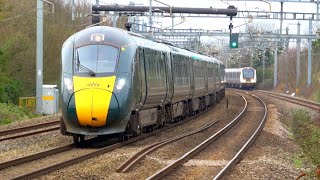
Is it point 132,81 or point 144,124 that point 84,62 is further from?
point 144,124

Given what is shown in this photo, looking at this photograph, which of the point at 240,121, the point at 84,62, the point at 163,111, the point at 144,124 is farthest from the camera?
the point at 240,121

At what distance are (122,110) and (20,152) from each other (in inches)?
103

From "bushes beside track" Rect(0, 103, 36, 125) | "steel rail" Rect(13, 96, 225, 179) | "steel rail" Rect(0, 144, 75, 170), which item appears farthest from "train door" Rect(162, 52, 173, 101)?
"bushes beside track" Rect(0, 103, 36, 125)

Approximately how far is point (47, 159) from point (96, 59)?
335 centimetres

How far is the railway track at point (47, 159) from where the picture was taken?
10352mm

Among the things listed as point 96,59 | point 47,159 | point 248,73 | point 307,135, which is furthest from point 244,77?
point 47,159

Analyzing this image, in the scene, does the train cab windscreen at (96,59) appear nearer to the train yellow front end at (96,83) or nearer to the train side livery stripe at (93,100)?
the train yellow front end at (96,83)

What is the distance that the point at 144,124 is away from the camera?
17.2m

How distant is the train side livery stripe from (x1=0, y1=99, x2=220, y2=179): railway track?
70 centimetres

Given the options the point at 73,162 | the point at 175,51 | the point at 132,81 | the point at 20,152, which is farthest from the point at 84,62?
the point at 175,51

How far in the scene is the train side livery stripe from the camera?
1422cm

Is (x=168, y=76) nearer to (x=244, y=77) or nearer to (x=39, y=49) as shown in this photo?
(x=39, y=49)

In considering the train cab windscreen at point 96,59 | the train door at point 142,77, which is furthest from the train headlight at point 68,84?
the train door at point 142,77

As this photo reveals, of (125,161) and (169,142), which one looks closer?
(125,161)
